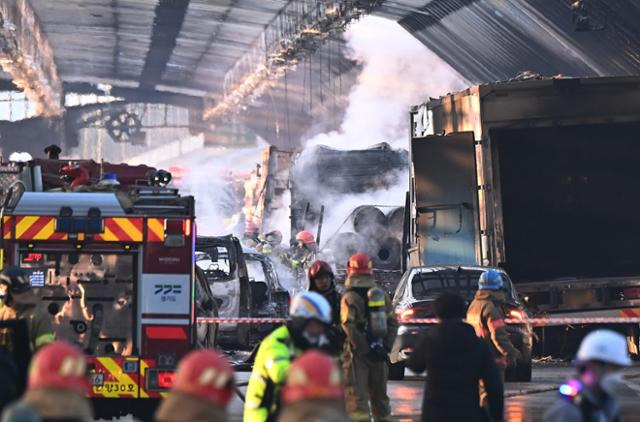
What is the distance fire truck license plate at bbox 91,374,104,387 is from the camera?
13.1m

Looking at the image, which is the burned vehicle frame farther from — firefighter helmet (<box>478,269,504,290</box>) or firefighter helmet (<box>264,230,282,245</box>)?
firefighter helmet (<box>264,230,282,245</box>)

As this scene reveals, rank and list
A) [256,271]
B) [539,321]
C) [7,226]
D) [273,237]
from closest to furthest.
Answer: [7,226]
[539,321]
[256,271]
[273,237]

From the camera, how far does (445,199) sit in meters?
23.4

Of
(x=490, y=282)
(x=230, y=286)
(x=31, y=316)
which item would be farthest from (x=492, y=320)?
(x=230, y=286)

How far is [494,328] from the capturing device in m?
13.3

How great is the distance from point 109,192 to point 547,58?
104ft

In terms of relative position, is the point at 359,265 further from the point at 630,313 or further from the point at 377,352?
the point at 630,313

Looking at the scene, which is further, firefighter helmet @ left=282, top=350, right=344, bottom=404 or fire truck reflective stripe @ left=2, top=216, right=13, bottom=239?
fire truck reflective stripe @ left=2, top=216, right=13, bottom=239

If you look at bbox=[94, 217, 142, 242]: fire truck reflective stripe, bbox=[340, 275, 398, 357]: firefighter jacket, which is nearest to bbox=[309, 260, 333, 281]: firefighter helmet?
bbox=[340, 275, 398, 357]: firefighter jacket

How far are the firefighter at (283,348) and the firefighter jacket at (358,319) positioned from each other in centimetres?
462

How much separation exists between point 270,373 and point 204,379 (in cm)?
285

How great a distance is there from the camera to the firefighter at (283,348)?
8.03 meters

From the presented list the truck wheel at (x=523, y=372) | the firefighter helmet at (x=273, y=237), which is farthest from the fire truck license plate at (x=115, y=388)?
the firefighter helmet at (x=273, y=237)

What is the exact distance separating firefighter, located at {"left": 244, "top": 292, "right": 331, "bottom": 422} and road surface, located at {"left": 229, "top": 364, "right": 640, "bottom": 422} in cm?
742
